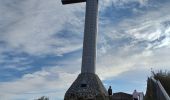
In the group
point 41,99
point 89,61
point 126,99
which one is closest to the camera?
point 126,99

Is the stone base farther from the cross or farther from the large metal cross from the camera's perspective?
the large metal cross

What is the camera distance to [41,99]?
57906 mm

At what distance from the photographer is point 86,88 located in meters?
68.2

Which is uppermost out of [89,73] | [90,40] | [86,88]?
[90,40]

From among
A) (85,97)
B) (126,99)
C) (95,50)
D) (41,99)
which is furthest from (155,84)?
(95,50)

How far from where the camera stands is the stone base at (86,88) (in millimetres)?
66625

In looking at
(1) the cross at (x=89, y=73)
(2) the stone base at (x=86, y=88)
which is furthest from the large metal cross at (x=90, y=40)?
(2) the stone base at (x=86, y=88)

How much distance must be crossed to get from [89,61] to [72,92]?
697 cm

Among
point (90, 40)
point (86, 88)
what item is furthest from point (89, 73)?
point (90, 40)

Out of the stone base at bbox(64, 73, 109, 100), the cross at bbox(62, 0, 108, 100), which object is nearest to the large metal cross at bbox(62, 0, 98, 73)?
the cross at bbox(62, 0, 108, 100)

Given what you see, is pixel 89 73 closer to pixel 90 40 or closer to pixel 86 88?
pixel 86 88

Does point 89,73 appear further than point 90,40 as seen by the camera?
No

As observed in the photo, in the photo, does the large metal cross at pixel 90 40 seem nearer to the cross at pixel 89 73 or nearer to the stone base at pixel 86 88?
the cross at pixel 89 73

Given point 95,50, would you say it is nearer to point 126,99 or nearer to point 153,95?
point 126,99
